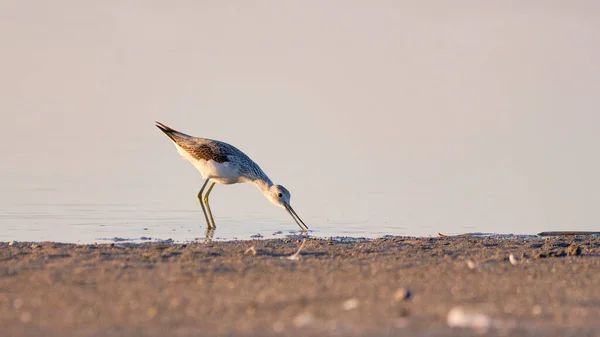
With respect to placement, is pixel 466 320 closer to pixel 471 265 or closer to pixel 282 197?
pixel 471 265

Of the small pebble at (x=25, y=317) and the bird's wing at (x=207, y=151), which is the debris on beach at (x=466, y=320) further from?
the bird's wing at (x=207, y=151)

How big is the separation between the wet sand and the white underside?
5.57 m

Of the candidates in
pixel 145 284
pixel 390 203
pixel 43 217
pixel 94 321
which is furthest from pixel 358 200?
pixel 94 321

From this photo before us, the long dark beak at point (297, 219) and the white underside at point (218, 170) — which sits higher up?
the white underside at point (218, 170)

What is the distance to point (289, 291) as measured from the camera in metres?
6.42

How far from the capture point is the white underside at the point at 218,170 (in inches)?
596

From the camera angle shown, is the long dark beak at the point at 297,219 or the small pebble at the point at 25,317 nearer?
the small pebble at the point at 25,317

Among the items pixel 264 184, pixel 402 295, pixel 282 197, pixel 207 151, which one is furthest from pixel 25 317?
pixel 207 151

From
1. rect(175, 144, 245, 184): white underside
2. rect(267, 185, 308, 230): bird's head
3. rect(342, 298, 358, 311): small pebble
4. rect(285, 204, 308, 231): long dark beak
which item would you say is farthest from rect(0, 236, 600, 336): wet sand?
rect(175, 144, 245, 184): white underside

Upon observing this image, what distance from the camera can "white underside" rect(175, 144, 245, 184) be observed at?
15147mm

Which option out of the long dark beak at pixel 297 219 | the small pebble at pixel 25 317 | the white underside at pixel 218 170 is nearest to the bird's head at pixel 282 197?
the long dark beak at pixel 297 219

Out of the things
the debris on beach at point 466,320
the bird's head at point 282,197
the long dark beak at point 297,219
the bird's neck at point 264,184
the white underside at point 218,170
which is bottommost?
the debris on beach at point 466,320

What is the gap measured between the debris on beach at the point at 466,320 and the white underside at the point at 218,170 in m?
9.88

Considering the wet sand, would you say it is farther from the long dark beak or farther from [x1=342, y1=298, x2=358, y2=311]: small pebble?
the long dark beak
